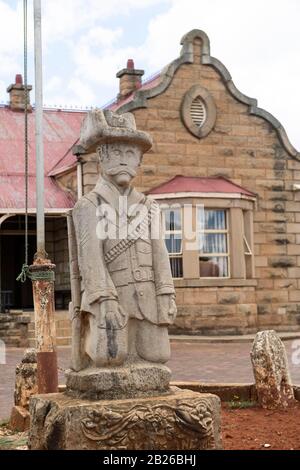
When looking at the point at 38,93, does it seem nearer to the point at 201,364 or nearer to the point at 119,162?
the point at 119,162

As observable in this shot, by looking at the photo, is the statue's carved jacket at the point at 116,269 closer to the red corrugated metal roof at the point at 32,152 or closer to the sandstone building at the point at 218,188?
the sandstone building at the point at 218,188

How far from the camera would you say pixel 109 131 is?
596 cm

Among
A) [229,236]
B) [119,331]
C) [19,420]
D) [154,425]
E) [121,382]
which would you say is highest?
[229,236]

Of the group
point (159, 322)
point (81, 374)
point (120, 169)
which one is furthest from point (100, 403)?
point (120, 169)

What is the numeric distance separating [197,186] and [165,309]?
41.7 ft

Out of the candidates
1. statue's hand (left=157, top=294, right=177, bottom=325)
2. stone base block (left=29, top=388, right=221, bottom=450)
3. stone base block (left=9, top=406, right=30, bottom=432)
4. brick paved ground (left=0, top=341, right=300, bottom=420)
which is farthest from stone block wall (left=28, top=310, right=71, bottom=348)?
stone base block (left=29, top=388, right=221, bottom=450)

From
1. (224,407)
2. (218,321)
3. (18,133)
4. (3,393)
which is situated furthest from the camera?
(18,133)

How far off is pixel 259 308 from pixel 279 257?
4.84ft

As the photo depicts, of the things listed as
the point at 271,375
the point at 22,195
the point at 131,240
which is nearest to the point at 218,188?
the point at 22,195

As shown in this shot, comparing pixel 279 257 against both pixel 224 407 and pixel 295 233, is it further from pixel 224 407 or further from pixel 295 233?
pixel 224 407

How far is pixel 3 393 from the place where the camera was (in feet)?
33.3

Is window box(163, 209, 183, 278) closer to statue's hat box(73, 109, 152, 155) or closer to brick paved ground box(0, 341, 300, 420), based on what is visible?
brick paved ground box(0, 341, 300, 420)

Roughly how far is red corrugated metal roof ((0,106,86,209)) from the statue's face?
1258 cm

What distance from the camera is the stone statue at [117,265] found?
18.7ft
